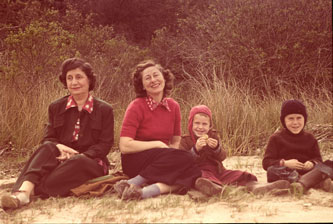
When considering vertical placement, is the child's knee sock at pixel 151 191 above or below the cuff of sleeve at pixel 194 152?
below

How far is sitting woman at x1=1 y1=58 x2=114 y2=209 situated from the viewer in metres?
4.61

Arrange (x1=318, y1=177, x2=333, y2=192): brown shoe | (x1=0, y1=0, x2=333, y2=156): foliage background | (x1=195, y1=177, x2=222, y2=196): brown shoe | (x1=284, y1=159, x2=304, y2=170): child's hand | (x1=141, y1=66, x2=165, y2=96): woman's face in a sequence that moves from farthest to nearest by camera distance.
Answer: (x1=0, y1=0, x2=333, y2=156): foliage background < (x1=141, y1=66, x2=165, y2=96): woman's face < (x1=284, y1=159, x2=304, y2=170): child's hand < (x1=318, y1=177, x2=333, y2=192): brown shoe < (x1=195, y1=177, x2=222, y2=196): brown shoe

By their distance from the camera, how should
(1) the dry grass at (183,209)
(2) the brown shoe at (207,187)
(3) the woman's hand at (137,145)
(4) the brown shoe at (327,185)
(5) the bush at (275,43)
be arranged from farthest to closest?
(5) the bush at (275,43)
(3) the woman's hand at (137,145)
(4) the brown shoe at (327,185)
(2) the brown shoe at (207,187)
(1) the dry grass at (183,209)

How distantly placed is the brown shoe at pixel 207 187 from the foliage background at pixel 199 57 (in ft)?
8.32

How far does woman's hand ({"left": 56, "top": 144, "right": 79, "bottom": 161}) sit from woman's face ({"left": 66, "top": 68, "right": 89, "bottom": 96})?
21.8 inches

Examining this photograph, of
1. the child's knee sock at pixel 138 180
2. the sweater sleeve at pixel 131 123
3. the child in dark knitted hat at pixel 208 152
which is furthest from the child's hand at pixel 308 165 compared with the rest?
the sweater sleeve at pixel 131 123

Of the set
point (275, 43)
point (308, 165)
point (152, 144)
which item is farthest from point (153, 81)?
point (275, 43)

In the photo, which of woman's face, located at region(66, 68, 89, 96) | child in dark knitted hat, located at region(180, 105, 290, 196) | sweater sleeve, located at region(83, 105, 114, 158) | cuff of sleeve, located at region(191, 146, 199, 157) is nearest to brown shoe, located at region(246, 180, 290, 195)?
child in dark knitted hat, located at region(180, 105, 290, 196)

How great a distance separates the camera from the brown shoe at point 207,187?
4.21 metres

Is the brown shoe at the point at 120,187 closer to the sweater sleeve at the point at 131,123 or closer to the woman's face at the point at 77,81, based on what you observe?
the sweater sleeve at the point at 131,123

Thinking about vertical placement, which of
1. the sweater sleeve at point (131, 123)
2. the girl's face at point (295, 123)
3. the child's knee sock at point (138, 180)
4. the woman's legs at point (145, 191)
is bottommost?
the woman's legs at point (145, 191)

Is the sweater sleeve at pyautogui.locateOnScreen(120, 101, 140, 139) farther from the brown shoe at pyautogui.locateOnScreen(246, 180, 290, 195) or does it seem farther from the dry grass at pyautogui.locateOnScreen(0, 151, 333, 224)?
the brown shoe at pyautogui.locateOnScreen(246, 180, 290, 195)

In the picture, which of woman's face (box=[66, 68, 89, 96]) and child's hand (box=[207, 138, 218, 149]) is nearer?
child's hand (box=[207, 138, 218, 149])

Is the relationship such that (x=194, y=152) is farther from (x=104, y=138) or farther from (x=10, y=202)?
(x=10, y=202)
